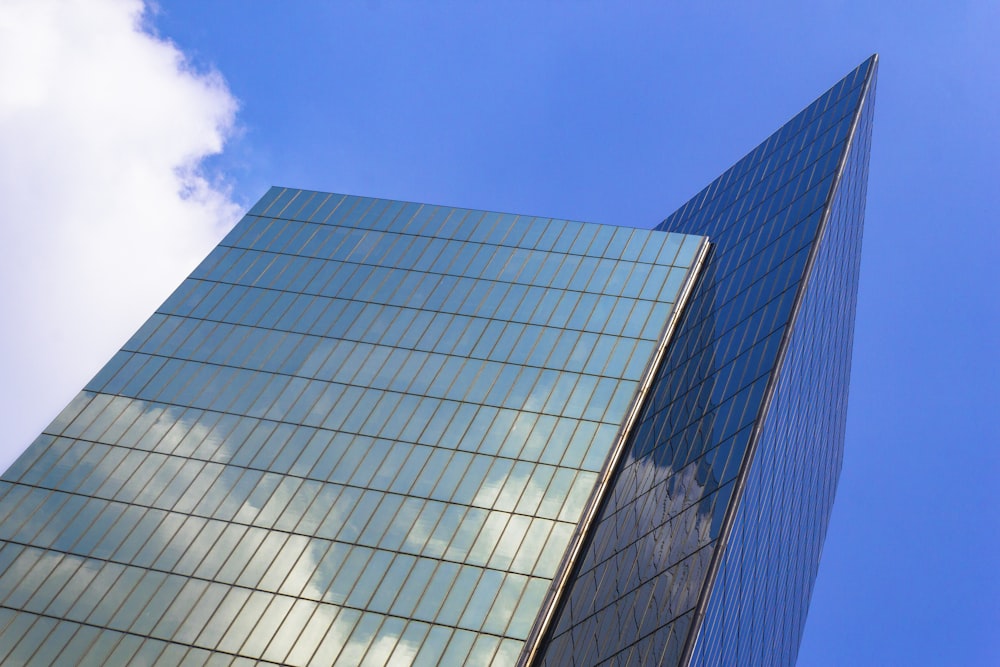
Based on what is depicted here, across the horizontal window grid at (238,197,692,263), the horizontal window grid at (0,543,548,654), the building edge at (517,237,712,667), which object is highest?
the horizontal window grid at (238,197,692,263)

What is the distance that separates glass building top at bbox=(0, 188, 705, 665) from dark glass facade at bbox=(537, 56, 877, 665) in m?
2.66

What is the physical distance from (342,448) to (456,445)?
5.32 meters

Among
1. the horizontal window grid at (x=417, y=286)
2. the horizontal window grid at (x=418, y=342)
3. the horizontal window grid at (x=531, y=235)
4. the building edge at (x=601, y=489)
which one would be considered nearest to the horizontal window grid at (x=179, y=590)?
the building edge at (x=601, y=489)

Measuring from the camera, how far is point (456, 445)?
51250 mm

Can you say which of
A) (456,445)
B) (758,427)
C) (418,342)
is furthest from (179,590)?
(758,427)

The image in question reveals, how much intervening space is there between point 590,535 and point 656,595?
8.31 m

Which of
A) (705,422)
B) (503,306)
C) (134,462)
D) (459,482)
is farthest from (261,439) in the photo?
(705,422)

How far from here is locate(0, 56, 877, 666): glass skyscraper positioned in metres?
43.3

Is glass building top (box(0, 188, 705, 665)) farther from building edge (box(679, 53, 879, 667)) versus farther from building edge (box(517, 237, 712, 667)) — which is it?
building edge (box(679, 53, 879, 667))

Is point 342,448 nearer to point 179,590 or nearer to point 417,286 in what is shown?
point 179,590

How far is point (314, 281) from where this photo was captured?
62031 millimetres

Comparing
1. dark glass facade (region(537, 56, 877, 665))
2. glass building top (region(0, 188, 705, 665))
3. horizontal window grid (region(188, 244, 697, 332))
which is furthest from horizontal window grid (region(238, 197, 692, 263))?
dark glass facade (region(537, 56, 877, 665))

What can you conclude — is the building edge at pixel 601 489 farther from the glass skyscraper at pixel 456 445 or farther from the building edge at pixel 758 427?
the building edge at pixel 758 427

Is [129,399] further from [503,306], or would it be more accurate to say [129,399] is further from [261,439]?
[503,306]
